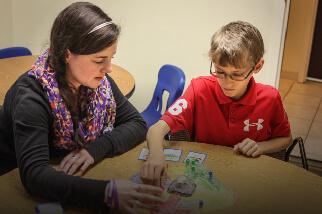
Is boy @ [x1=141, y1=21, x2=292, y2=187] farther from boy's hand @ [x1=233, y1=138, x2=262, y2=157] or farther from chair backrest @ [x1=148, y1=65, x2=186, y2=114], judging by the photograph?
chair backrest @ [x1=148, y1=65, x2=186, y2=114]

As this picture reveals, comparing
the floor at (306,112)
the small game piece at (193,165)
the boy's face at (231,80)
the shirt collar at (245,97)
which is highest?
the boy's face at (231,80)

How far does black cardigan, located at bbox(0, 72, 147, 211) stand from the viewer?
121 cm

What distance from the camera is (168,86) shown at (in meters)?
2.74

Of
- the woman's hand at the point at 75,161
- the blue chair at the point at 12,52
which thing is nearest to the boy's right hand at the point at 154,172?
the woman's hand at the point at 75,161

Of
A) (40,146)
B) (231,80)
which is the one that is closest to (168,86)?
(231,80)

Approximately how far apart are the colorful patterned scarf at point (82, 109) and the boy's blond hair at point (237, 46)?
1.73 ft

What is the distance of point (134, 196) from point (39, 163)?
0.35m

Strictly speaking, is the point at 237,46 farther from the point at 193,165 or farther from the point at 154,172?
the point at 154,172

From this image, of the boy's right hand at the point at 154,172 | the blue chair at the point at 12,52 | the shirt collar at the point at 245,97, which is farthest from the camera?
the blue chair at the point at 12,52

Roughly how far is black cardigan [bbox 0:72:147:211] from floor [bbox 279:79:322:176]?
2342 millimetres

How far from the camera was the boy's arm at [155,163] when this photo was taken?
4.49ft

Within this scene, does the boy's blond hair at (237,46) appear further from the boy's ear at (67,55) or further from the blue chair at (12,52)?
the blue chair at (12,52)

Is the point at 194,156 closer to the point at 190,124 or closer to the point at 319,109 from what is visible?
the point at 190,124

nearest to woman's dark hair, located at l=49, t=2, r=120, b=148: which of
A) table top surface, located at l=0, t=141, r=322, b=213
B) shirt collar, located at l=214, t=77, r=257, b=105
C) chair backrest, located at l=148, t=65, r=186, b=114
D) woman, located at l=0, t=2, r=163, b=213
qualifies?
woman, located at l=0, t=2, r=163, b=213
